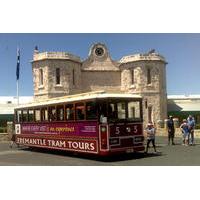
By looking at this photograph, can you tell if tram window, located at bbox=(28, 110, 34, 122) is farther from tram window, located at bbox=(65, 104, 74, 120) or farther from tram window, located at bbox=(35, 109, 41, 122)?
tram window, located at bbox=(65, 104, 74, 120)

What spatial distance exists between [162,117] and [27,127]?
24.7 m

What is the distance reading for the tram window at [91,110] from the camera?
1644 cm

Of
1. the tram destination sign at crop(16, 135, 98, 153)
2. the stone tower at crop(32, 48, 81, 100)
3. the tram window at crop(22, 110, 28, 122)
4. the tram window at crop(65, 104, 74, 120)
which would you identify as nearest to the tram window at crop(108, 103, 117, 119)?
the tram destination sign at crop(16, 135, 98, 153)

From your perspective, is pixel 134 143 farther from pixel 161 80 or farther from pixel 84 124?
pixel 161 80

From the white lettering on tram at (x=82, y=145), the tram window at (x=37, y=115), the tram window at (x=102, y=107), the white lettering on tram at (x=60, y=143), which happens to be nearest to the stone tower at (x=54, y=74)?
the white lettering on tram at (x=60, y=143)

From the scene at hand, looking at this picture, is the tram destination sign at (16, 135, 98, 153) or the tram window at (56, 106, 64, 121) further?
the tram window at (56, 106, 64, 121)

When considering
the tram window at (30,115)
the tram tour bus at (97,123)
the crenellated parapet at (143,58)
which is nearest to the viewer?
the tram tour bus at (97,123)

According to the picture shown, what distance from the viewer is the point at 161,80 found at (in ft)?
148

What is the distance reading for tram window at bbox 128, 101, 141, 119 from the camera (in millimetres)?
17044

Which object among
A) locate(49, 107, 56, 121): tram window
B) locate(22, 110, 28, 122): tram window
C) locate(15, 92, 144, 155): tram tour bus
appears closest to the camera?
locate(15, 92, 144, 155): tram tour bus

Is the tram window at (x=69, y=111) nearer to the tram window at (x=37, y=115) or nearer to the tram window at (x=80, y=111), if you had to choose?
the tram window at (x=80, y=111)

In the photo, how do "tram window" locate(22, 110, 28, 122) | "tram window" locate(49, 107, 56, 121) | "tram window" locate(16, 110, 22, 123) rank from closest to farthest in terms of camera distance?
"tram window" locate(49, 107, 56, 121) < "tram window" locate(22, 110, 28, 122) < "tram window" locate(16, 110, 22, 123)

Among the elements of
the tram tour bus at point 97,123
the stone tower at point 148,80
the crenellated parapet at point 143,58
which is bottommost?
the tram tour bus at point 97,123

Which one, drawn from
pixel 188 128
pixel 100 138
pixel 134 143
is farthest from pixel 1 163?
pixel 188 128
